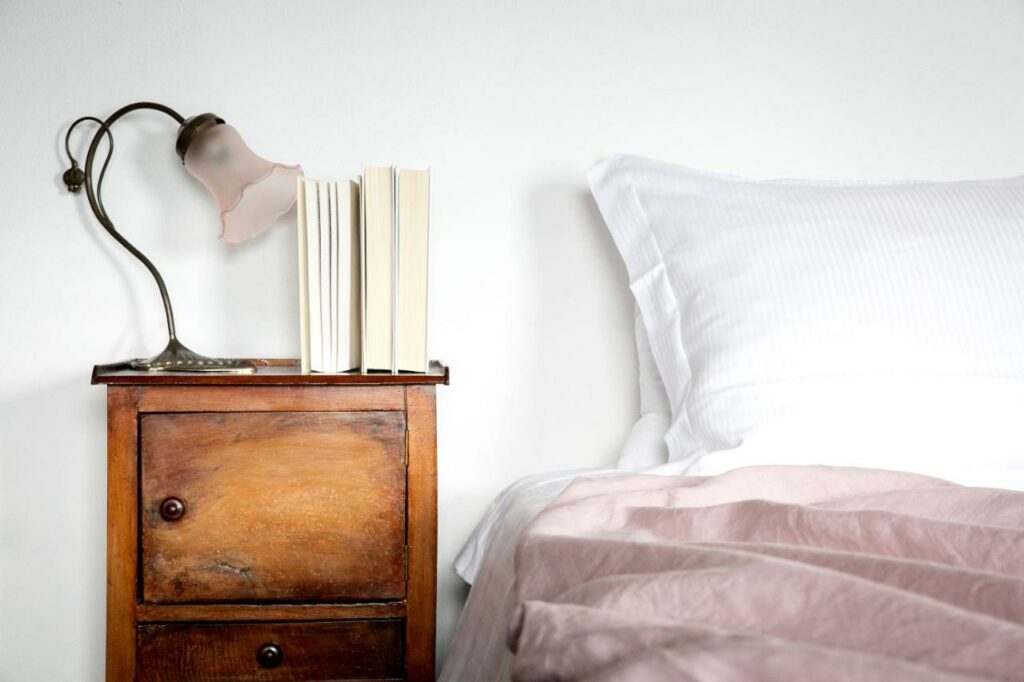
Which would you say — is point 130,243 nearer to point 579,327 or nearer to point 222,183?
point 222,183

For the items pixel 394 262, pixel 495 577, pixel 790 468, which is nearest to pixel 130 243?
pixel 394 262

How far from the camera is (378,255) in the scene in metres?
1.24

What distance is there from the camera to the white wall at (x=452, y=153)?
1488mm

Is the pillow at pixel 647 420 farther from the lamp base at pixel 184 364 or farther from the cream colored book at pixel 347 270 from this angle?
the lamp base at pixel 184 364

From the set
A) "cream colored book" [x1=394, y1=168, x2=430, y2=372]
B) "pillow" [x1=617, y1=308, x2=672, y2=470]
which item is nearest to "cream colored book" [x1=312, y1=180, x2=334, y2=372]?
"cream colored book" [x1=394, y1=168, x2=430, y2=372]

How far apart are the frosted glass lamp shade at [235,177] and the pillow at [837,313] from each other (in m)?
0.62

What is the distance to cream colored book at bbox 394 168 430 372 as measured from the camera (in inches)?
49.1

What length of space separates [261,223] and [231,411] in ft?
1.25

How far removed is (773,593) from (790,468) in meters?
0.47

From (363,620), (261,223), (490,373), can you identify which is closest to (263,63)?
(261,223)

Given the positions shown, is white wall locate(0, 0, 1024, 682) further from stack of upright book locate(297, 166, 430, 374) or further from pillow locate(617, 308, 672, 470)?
stack of upright book locate(297, 166, 430, 374)

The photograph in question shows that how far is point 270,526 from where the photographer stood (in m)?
1.16

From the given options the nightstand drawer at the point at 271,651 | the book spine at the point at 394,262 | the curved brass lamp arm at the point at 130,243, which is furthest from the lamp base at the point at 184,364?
the nightstand drawer at the point at 271,651

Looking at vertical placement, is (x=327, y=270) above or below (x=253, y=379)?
above
